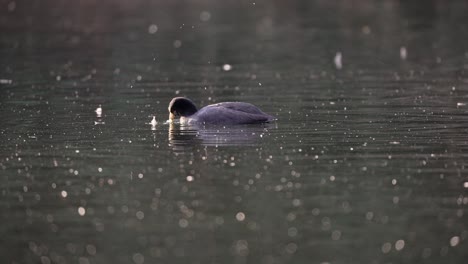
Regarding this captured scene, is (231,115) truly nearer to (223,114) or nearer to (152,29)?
(223,114)

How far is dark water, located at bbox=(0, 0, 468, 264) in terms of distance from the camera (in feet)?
41.2

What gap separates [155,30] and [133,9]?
13.6 metres

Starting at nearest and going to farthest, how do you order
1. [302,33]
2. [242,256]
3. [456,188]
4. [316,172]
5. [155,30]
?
[242,256] < [456,188] < [316,172] < [302,33] < [155,30]

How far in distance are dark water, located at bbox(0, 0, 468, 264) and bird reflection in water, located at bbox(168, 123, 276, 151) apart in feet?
0.16

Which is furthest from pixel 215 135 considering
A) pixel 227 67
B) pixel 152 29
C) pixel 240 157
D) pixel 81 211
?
pixel 152 29

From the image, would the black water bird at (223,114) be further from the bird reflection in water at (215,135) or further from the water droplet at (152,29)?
the water droplet at (152,29)

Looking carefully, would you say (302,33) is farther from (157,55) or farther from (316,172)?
(316,172)

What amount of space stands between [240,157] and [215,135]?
272cm

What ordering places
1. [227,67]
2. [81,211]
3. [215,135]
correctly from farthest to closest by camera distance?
[227,67] < [215,135] < [81,211]

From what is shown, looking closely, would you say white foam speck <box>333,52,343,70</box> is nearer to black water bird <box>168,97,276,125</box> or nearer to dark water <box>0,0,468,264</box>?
dark water <box>0,0,468,264</box>

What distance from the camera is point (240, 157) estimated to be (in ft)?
57.0

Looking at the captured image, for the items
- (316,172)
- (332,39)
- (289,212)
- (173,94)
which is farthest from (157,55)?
(289,212)

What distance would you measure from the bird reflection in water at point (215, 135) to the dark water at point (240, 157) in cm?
5

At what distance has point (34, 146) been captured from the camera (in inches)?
744
